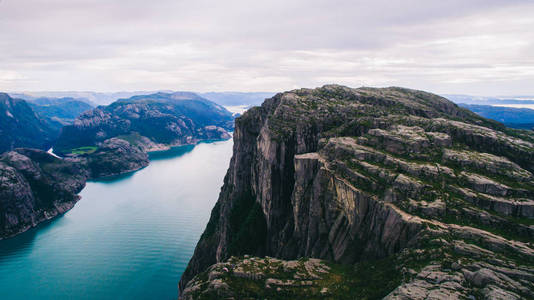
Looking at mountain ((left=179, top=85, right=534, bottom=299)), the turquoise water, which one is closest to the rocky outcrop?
the turquoise water

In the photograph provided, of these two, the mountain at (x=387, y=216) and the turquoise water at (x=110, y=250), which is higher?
the mountain at (x=387, y=216)

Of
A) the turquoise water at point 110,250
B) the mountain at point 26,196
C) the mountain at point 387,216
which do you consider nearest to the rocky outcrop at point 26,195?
the mountain at point 26,196

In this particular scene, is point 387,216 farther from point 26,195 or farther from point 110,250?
point 26,195

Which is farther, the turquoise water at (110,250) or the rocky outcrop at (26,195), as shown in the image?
the rocky outcrop at (26,195)

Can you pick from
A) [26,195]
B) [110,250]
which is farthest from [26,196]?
[110,250]

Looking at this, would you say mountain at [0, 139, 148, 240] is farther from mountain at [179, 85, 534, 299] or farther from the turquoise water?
mountain at [179, 85, 534, 299]

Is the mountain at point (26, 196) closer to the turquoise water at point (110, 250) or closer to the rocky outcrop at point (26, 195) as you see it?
the rocky outcrop at point (26, 195)

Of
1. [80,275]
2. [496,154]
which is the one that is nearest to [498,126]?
[496,154]
